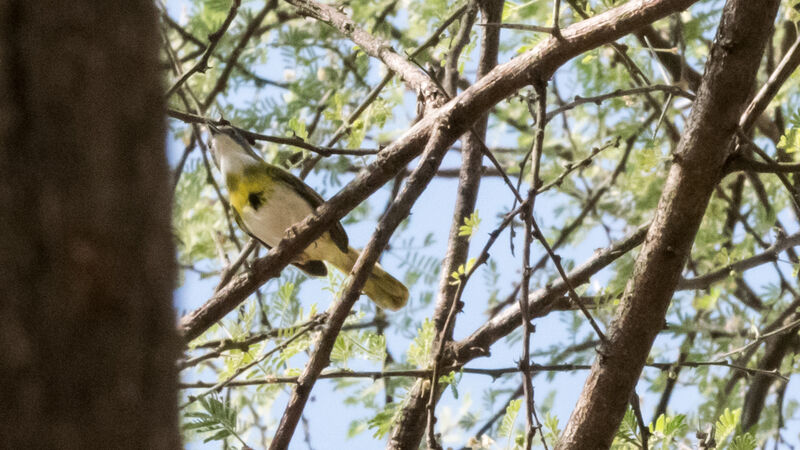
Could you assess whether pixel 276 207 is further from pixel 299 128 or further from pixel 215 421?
pixel 215 421

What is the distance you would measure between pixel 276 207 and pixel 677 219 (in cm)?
241

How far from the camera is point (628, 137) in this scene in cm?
432

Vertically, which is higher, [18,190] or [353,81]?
[353,81]

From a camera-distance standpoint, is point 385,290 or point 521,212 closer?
point 521,212

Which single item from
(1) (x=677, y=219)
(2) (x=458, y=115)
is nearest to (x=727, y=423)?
(1) (x=677, y=219)

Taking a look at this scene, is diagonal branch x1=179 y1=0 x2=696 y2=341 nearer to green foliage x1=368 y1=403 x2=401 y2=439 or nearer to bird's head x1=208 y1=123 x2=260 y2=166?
green foliage x1=368 y1=403 x2=401 y2=439

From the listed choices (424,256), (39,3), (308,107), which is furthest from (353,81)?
(39,3)

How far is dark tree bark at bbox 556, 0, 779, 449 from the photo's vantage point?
215cm

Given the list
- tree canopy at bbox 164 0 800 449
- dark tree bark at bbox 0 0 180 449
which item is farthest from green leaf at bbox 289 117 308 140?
dark tree bark at bbox 0 0 180 449

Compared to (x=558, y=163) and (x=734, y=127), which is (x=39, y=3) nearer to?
(x=734, y=127)

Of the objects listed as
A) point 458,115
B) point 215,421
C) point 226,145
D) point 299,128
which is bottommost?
point 215,421

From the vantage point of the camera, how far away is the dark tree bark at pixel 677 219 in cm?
215

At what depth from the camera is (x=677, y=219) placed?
7.23 feet

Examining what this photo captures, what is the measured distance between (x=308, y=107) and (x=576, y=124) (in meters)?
1.64
